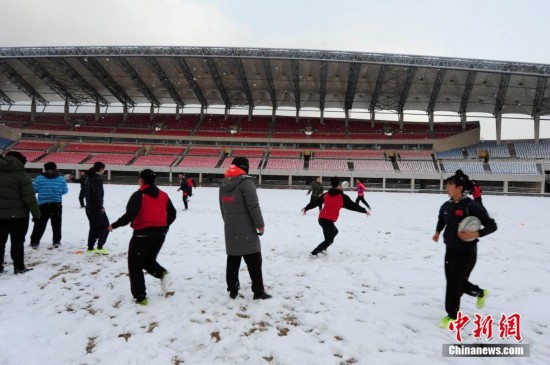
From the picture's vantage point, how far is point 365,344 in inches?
125

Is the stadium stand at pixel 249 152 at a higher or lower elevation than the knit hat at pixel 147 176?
higher

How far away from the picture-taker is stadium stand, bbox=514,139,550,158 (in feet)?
122

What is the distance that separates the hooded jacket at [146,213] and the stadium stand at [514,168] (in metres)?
42.7

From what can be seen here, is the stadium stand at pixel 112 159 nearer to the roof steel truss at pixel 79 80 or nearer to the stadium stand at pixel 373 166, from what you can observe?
the roof steel truss at pixel 79 80

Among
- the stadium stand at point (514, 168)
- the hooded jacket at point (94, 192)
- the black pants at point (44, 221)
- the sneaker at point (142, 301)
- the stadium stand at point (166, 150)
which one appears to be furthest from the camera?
the stadium stand at point (166, 150)

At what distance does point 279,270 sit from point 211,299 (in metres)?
1.68

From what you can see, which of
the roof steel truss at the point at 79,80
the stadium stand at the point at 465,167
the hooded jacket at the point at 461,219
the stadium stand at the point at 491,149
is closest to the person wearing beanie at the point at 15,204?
the hooded jacket at the point at 461,219

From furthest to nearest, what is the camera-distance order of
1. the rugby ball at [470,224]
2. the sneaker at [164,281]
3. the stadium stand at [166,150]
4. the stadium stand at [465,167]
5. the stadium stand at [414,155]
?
the stadium stand at [166,150] < the stadium stand at [414,155] < the stadium stand at [465,167] < the sneaker at [164,281] < the rugby ball at [470,224]

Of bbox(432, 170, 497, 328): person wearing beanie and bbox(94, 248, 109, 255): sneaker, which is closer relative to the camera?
bbox(432, 170, 497, 328): person wearing beanie

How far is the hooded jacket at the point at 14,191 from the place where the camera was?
4871 mm

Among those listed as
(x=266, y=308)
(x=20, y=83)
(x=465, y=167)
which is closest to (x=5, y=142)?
(x=20, y=83)

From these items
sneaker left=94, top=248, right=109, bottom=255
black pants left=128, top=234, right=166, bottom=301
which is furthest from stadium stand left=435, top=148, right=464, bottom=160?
black pants left=128, top=234, right=166, bottom=301

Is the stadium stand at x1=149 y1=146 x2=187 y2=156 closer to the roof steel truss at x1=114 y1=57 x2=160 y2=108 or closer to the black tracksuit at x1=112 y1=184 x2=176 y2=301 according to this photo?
the roof steel truss at x1=114 y1=57 x2=160 y2=108

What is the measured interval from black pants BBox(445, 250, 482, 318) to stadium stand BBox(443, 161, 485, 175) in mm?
38551
